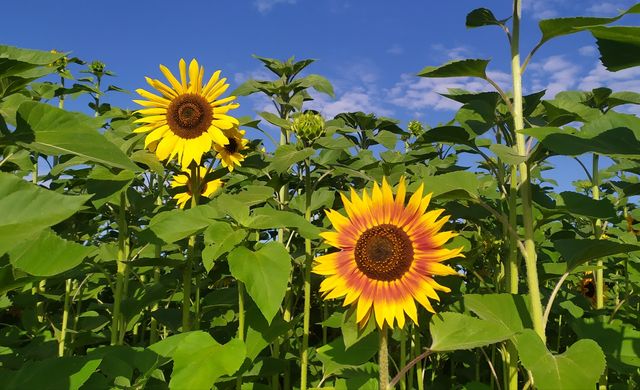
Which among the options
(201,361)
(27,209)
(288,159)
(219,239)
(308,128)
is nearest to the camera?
(27,209)

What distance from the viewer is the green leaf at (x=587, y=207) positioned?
5.84 feet

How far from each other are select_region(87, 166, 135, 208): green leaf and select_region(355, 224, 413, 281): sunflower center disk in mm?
855

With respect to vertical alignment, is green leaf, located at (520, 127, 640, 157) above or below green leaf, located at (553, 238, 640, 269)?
above

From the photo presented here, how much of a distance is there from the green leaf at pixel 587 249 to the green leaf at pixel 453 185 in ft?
1.21

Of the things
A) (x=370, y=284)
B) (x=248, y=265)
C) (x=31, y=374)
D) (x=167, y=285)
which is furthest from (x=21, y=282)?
(x=167, y=285)

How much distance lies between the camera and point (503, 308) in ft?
5.83

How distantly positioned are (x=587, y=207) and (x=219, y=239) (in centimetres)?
127

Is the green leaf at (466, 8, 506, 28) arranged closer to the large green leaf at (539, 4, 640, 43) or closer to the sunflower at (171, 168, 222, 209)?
the large green leaf at (539, 4, 640, 43)

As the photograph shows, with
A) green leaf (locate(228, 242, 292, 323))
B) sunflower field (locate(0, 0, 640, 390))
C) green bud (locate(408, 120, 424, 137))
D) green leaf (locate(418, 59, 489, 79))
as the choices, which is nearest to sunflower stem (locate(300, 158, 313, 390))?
sunflower field (locate(0, 0, 640, 390))

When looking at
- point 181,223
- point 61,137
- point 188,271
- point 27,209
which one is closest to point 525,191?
point 181,223

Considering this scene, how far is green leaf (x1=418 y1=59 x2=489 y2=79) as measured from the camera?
1.83m

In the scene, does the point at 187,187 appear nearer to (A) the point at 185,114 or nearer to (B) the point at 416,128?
(A) the point at 185,114

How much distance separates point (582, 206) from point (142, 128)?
1.87m

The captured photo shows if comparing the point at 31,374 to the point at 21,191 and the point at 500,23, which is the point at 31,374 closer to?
the point at 21,191
